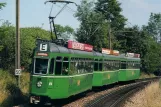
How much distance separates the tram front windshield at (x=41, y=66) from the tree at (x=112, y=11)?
229 ft

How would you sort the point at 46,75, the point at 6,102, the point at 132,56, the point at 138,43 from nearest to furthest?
the point at 46,75 → the point at 6,102 → the point at 132,56 → the point at 138,43

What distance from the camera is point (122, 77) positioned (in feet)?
126

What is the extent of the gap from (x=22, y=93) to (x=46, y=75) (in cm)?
491

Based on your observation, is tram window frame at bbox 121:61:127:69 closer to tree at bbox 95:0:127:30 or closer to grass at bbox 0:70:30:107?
grass at bbox 0:70:30:107

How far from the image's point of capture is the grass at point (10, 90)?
2058 cm

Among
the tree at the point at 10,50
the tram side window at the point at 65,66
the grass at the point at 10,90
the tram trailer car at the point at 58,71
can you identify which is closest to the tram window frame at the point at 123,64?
the tree at the point at 10,50

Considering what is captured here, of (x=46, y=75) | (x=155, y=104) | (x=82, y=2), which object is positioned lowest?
(x=155, y=104)

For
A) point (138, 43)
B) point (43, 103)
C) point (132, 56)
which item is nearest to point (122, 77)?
point (132, 56)

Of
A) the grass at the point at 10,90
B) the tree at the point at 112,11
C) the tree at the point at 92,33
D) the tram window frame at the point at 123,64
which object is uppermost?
the tree at the point at 112,11

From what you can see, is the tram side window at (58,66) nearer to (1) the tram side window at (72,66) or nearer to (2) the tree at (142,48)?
(1) the tram side window at (72,66)

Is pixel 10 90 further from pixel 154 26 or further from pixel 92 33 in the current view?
pixel 154 26

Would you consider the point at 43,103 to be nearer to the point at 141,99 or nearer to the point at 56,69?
the point at 56,69

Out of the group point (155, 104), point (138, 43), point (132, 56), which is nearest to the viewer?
point (155, 104)

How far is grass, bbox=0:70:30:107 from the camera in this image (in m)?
20.6
